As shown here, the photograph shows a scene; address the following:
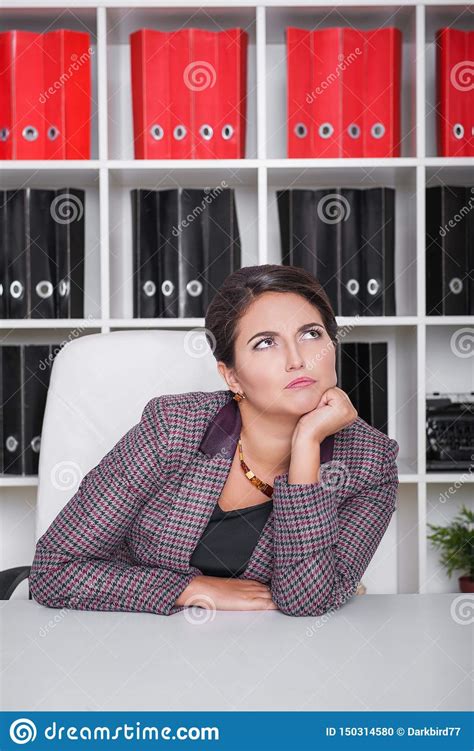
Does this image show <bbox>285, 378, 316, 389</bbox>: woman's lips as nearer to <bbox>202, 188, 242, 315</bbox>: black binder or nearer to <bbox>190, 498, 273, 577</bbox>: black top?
<bbox>190, 498, 273, 577</bbox>: black top

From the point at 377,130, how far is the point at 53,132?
35.8 inches

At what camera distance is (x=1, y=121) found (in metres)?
2.06

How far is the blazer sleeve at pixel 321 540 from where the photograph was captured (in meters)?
0.98

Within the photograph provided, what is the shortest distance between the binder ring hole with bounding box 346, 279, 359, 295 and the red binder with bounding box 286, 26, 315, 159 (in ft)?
1.23

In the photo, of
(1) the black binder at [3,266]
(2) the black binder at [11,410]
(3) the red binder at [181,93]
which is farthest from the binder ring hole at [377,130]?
(2) the black binder at [11,410]

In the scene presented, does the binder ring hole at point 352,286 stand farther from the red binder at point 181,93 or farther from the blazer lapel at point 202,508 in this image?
the blazer lapel at point 202,508

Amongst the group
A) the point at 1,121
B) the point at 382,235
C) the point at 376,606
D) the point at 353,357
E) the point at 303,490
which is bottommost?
the point at 376,606

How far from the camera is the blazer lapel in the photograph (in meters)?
1.14

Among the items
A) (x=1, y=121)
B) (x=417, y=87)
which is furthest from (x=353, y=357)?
(x=1, y=121)

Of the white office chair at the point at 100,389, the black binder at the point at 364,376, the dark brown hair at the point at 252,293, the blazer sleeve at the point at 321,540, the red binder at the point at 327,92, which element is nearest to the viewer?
the blazer sleeve at the point at 321,540

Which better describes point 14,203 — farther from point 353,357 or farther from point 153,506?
point 153,506

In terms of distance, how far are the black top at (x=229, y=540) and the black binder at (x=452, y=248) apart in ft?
3.61

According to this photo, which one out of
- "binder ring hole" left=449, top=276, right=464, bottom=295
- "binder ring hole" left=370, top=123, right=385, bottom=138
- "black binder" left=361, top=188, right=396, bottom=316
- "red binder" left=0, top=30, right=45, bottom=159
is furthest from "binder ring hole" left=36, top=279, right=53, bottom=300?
"binder ring hole" left=449, top=276, right=464, bottom=295
